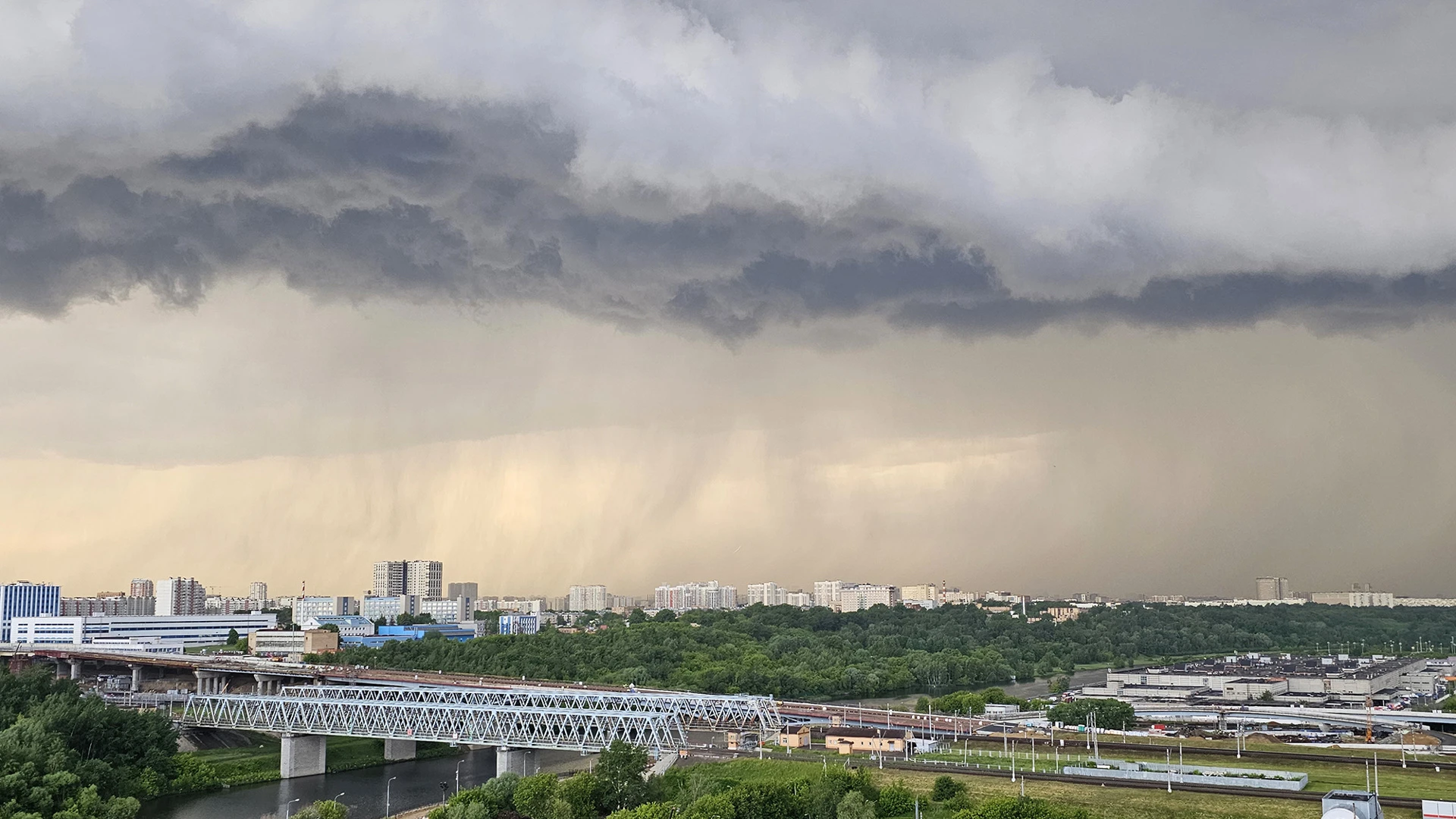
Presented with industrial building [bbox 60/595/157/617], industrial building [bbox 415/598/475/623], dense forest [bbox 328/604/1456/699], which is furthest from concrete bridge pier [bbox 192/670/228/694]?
industrial building [bbox 415/598/475/623]

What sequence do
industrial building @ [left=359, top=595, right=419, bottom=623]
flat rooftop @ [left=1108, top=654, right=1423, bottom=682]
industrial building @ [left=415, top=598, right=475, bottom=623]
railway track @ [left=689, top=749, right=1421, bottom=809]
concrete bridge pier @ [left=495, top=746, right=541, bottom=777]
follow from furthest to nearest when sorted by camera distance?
industrial building @ [left=415, top=598, right=475, bottom=623], industrial building @ [left=359, top=595, right=419, bottom=623], flat rooftop @ [left=1108, top=654, right=1423, bottom=682], concrete bridge pier @ [left=495, top=746, right=541, bottom=777], railway track @ [left=689, top=749, right=1421, bottom=809]

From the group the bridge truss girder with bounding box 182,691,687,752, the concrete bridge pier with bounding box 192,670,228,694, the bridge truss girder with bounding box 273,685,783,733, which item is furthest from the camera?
the concrete bridge pier with bounding box 192,670,228,694

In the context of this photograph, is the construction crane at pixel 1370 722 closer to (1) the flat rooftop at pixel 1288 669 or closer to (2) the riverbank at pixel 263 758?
(1) the flat rooftop at pixel 1288 669

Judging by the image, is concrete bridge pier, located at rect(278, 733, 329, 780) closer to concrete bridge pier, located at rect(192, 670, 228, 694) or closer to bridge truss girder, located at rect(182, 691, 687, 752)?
bridge truss girder, located at rect(182, 691, 687, 752)

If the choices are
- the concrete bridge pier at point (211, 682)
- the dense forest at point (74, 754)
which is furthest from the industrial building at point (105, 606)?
the dense forest at point (74, 754)

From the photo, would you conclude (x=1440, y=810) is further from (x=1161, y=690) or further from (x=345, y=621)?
(x=345, y=621)

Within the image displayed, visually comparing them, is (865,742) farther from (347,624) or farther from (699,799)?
(347,624)

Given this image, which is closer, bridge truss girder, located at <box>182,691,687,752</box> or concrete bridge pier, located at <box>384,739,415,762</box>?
bridge truss girder, located at <box>182,691,687,752</box>

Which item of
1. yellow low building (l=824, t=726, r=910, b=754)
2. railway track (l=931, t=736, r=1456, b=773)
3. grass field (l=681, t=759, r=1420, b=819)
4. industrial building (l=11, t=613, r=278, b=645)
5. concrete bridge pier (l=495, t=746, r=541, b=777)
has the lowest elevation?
concrete bridge pier (l=495, t=746, r=541, b=777)
